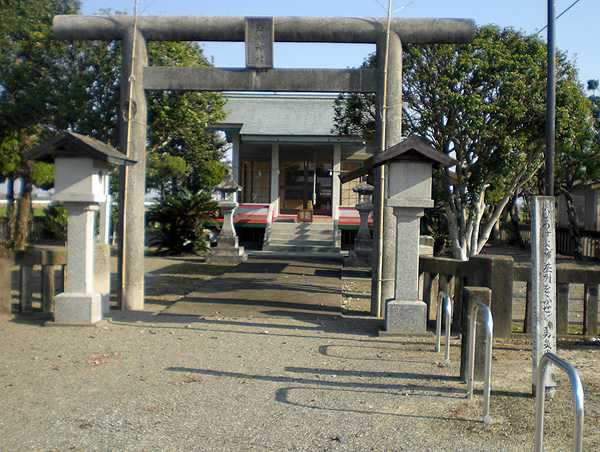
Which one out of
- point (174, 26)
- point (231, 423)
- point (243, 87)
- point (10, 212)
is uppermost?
point (174, 26)

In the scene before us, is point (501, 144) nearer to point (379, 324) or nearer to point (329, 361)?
point (379, 324)

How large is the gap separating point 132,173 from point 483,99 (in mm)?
6763

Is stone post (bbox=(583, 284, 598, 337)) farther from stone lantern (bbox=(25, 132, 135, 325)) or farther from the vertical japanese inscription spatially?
stone lantern (bbox=(25, 132, 135, 325))

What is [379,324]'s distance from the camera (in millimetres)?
10648

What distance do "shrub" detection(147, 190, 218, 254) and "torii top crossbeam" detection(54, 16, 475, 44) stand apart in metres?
13.2

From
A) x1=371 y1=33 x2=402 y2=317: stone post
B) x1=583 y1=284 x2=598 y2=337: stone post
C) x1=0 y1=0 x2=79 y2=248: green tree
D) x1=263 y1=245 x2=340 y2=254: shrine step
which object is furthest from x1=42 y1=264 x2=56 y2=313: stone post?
x1=263 y1=245 x2=340 y2=254: shrine step

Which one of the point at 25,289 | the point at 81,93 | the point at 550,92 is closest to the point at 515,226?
the point at 81,93

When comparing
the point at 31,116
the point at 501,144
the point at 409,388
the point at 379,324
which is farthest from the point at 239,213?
the point at 409,388

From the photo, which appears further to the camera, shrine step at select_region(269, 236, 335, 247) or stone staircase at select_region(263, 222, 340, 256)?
shrine step at select_region(269, 236, 335, 247)

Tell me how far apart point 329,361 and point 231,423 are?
258 cm

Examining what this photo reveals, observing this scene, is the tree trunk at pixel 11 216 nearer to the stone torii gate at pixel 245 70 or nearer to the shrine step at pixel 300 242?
the shrine step at pixel 300 242

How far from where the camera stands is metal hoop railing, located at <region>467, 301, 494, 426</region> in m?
5.89

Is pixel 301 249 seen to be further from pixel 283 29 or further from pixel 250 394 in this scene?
pixel 250 394

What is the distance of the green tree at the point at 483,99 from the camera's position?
44.3 feet
